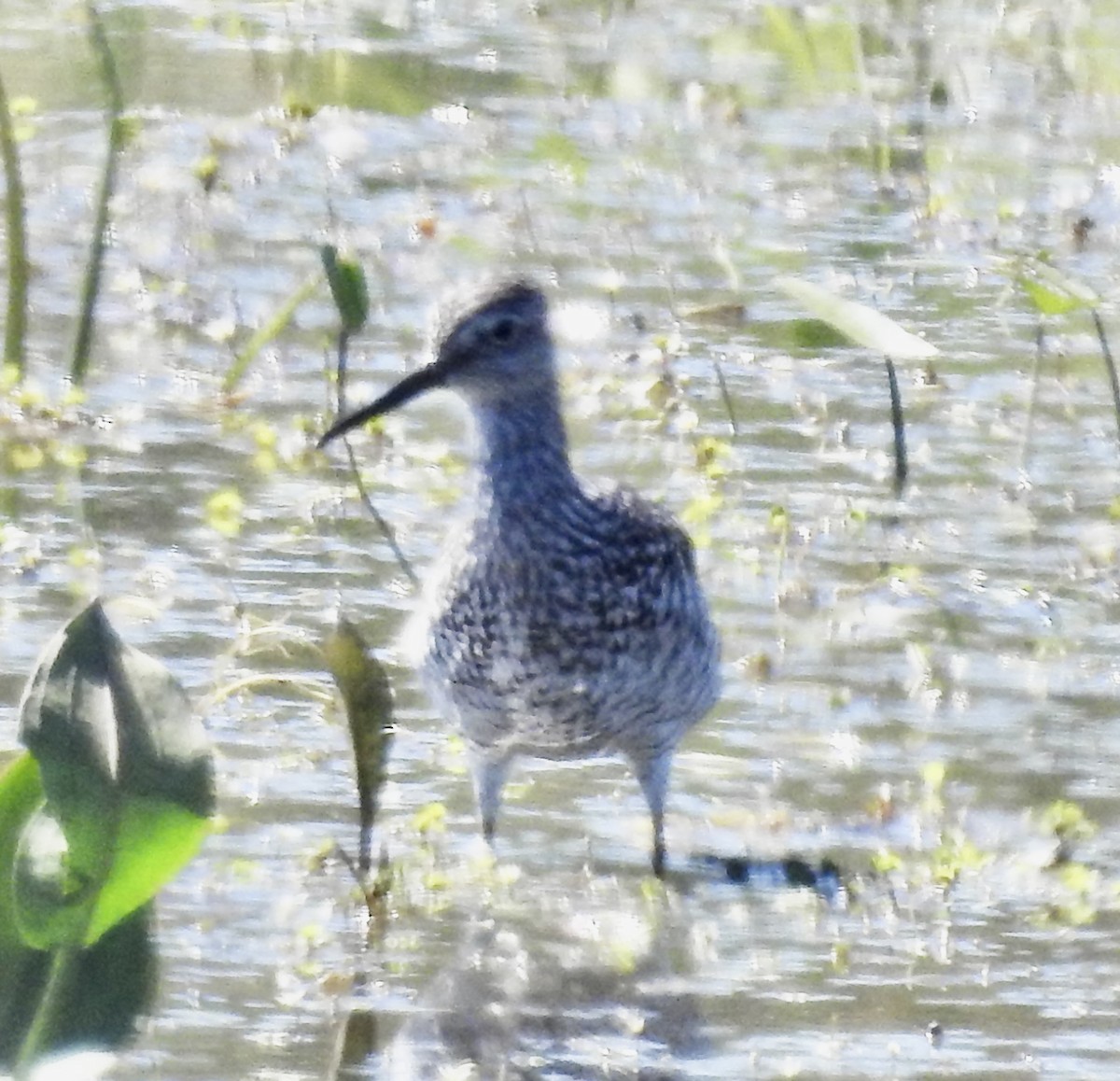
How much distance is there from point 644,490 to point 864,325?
1.48m

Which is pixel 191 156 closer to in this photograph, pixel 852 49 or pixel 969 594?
Answer: pixel 852 49

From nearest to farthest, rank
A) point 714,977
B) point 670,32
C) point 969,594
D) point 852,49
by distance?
point 714,977 → point 969,594 → point 852,49 → point 670,32

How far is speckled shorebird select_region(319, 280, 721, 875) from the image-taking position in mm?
6238

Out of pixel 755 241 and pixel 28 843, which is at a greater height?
pixel 755 241

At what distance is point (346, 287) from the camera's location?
309 inches

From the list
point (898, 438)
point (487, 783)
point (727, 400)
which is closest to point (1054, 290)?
point (898, 438)

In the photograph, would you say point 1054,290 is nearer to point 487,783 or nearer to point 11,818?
point 487,783

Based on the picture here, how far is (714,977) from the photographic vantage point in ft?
19.4

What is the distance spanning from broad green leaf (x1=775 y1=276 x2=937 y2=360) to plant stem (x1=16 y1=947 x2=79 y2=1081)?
3730mm

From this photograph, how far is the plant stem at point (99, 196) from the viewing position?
8.09 m

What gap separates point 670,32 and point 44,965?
1001 cm

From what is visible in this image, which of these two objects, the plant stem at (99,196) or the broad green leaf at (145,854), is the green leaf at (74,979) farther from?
the plant stem at (99,196)

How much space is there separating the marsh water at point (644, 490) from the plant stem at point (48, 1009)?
5.10ft

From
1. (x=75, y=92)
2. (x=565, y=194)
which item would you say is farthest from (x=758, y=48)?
(x=75, y=92)
